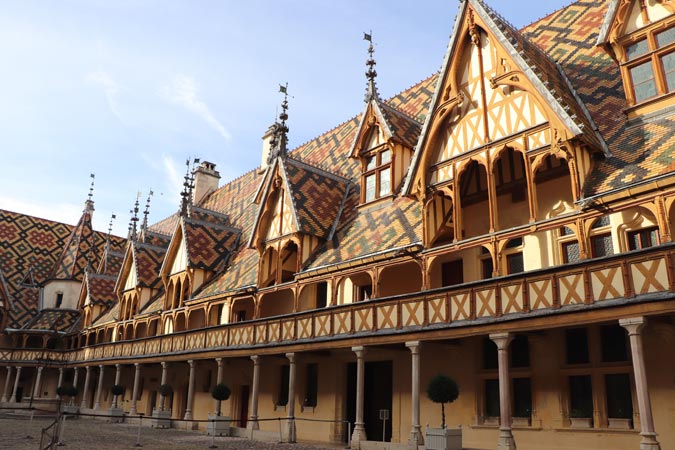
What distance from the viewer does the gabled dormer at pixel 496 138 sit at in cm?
1534

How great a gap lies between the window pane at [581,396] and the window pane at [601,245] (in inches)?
125

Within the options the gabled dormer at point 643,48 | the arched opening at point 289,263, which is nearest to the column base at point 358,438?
the arched opening at point 289,263

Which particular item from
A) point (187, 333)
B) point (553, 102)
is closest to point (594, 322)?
point (553, 102)

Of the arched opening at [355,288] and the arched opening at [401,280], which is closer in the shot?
the arched opening at [401,280]

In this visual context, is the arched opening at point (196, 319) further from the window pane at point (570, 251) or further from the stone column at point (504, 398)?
the window pane at point (570, 251)

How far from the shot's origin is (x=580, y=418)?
574 inches

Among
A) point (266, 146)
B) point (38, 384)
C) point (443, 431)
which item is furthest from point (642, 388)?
point (38, 384)

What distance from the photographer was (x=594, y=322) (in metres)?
12.6

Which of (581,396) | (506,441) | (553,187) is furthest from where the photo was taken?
(553,187)

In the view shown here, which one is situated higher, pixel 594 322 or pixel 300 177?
pixel 300 177

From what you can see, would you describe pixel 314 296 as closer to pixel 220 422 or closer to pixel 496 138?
pixel 220 422

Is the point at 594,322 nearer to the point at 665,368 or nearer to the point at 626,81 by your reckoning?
the point at 665,368

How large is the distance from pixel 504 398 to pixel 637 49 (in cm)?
987

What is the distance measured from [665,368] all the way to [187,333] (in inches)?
803
